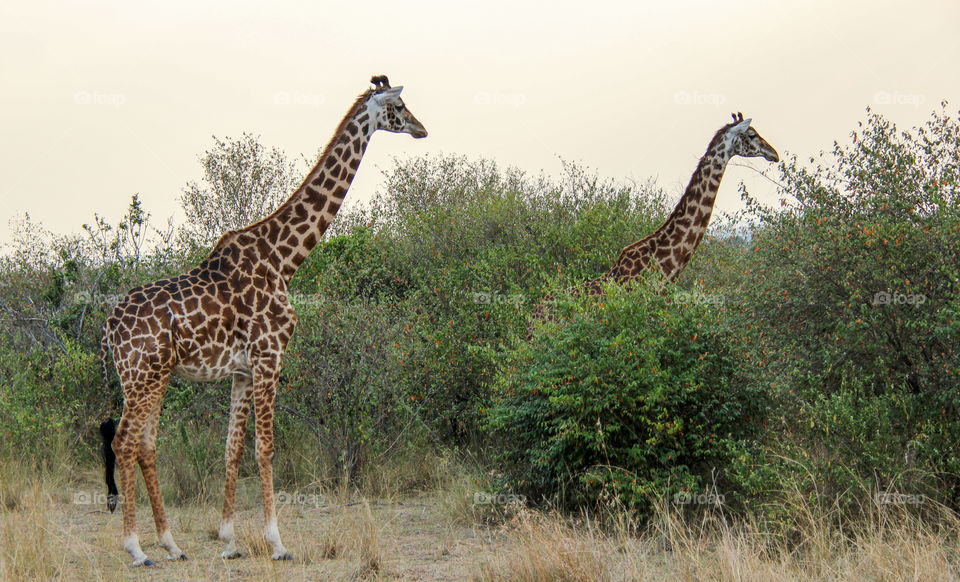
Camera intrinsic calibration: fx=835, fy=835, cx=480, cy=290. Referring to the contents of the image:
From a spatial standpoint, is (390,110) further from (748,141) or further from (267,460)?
(748,141)

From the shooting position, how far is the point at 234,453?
7652 millimetres

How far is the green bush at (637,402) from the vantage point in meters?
7.52

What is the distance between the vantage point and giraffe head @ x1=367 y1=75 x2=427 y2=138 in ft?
28.0

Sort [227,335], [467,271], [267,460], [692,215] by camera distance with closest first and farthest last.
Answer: [227,335] < [267,460] < [692,215] < [467,271]

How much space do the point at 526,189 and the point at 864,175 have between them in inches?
454

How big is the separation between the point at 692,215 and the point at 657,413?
4.01 metres

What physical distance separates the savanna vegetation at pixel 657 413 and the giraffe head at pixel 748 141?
4.85 ft

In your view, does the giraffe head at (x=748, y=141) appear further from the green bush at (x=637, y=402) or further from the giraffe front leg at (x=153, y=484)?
the giraffe front leg at (x=153, y=484)

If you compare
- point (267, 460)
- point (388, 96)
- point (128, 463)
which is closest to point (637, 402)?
point (267, 460)

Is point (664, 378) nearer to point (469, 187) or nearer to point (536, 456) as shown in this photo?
point (536, 456)

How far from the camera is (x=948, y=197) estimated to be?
755 cm

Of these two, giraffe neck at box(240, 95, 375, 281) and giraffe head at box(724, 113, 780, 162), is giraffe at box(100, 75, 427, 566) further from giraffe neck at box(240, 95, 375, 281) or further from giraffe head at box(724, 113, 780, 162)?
giraffe head at box(724, 113, 780, 162)

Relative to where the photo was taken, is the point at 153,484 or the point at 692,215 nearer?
the point at 153,484

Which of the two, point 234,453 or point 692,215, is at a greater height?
point 692,215
